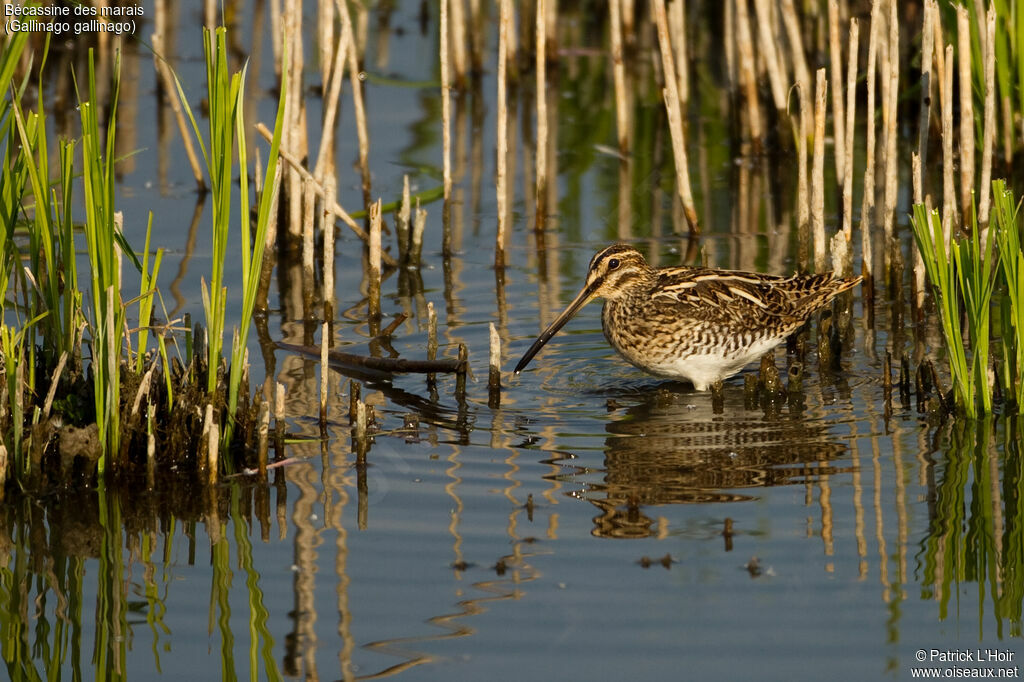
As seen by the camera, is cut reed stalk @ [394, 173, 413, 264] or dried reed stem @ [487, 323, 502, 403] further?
cut reed stalk @ [394, 173, 413, 264]

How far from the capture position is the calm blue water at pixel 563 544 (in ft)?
15.2

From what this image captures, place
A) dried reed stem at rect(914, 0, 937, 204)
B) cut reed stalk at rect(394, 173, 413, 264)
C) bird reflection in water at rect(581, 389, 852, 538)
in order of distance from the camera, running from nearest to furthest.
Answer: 1. bird reflection in water at rect(581, 389, 852, 538)
2. dried reed stem at rect(914, 0, 937, 204)
3. cut reed stalk at rect(394, 173, 413, 264)

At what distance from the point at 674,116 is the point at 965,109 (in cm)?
186

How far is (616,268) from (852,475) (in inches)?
91.2

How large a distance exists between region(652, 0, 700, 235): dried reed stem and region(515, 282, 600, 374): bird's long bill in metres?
2.01

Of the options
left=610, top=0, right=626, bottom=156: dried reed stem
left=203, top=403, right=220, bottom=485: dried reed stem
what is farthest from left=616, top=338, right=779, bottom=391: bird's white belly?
left=610, top=0, right=626, bottom=156: dried reed stem

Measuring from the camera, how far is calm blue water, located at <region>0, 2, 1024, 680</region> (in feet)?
15.2

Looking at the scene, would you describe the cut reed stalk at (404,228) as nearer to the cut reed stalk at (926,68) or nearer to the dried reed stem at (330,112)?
the dried reed stem at (330,112)

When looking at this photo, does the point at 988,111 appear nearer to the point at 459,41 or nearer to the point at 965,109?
the point at 965,109

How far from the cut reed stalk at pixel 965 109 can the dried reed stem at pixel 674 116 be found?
1.78m

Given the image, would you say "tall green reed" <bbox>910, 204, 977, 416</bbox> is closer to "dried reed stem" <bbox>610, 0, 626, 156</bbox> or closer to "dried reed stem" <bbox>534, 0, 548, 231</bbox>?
"dried reed stem" <bbox>534, 0, 548, 231</bbox>

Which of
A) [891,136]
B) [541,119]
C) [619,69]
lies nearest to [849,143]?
[891,136]

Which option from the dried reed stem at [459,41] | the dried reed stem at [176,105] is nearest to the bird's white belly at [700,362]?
the dried reed stem at [176,105]

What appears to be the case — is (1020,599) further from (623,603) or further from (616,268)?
(616,268)
